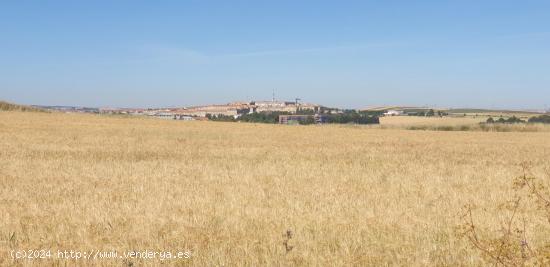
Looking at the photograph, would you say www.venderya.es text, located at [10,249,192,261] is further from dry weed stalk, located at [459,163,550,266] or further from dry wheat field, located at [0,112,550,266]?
dry weed stalk, located at [459,163,550,266]

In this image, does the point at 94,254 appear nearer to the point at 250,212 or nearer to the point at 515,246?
the point at 250,212

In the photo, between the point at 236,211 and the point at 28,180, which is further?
the point at 28,180

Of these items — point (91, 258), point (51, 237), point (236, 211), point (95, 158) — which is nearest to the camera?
point (91, 258)

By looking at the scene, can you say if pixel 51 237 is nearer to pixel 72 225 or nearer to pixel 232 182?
pixel 72 225

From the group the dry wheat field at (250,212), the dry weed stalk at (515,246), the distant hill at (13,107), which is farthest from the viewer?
the distant hill at (13,107)

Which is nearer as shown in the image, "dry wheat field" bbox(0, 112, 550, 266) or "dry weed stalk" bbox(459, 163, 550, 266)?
"dry weed stalk" bbox(459, 163, 550, 266)

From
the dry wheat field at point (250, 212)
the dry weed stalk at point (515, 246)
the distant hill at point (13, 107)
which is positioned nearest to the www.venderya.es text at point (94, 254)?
the dry wheat field at point (250, 212)

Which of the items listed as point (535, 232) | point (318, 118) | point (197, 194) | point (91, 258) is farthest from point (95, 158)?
point (318, 118)

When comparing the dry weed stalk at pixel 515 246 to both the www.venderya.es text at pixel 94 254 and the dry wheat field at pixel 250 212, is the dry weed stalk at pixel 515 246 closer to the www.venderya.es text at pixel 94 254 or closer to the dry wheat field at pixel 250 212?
the dry wheat field at pixel 250 212

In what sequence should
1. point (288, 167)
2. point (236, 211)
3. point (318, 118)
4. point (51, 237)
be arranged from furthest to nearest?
point (318, 118) → point (288, 167) → point (236, 211) → point (51, 237)

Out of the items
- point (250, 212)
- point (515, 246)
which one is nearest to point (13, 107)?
point (250, 212)

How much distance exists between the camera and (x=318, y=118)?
78.9 m

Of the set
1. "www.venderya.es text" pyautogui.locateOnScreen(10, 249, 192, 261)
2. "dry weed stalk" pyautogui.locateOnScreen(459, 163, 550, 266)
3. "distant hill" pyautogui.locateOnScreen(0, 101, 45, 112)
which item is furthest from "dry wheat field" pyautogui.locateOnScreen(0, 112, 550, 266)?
"distant hill" pyautogui.locateOnScreen(0, 101, 45, 112)

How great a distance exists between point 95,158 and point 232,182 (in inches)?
318
